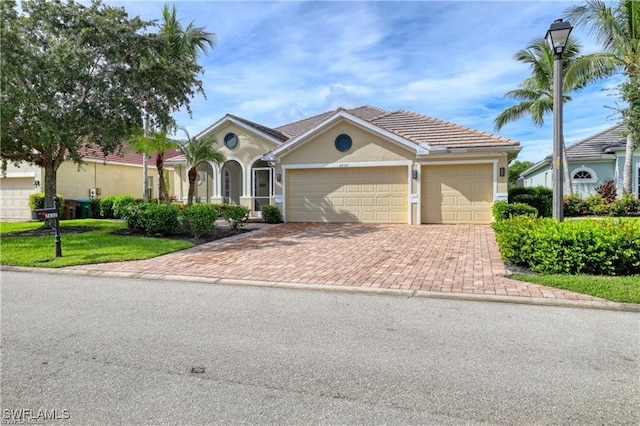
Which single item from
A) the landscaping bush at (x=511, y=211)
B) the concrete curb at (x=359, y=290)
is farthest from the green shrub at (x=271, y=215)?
the concrete curb at (x=359, y=290)

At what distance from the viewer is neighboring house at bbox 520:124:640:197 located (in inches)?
824

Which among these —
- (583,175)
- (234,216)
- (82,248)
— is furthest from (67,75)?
(583,175)

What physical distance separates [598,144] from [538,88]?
15.7 feet

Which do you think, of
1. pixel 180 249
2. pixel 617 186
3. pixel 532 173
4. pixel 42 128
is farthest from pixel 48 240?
pixel 532 173

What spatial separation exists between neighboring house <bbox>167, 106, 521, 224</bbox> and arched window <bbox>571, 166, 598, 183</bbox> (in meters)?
10.8

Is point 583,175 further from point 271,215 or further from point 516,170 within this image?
point 516,170

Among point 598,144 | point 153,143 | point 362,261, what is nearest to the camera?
point 362,261

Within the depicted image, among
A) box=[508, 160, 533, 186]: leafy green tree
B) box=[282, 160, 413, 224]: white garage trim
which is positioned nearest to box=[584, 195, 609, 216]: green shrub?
box=[282, 160, 413, 224]: white garage trim

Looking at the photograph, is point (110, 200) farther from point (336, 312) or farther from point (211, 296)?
point (336, 312)

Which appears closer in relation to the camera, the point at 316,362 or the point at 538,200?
the point at 316,362

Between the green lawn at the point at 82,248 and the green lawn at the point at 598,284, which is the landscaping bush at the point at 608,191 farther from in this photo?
the green lawn at the point at 82,248

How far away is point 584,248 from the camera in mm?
7012

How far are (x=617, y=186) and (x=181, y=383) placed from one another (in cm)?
2436

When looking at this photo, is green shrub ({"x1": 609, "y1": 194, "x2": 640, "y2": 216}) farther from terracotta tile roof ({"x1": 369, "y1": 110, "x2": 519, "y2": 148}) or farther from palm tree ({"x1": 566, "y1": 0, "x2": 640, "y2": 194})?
terracotta tile roof ({"x1": 369, "y1": 110, "x2": 519, "y2": 148})
